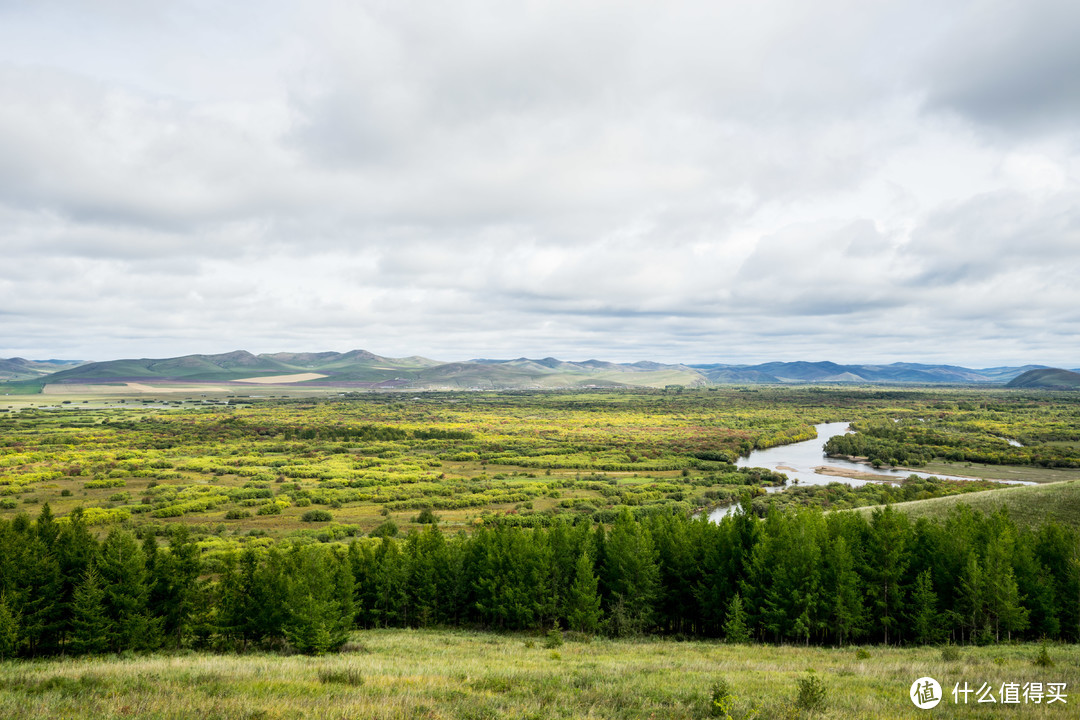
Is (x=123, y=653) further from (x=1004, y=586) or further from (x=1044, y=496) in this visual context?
(x=1044, y=496)

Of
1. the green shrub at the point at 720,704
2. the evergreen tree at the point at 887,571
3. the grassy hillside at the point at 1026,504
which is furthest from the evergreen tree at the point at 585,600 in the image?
the grassy hillside at the point at 1026,504

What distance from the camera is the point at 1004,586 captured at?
3089 centimetres

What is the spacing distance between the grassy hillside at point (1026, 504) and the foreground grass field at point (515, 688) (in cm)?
2923

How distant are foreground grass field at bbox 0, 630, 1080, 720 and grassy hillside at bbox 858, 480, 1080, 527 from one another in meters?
29.2

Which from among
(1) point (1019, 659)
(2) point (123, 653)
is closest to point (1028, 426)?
(1) point (1019, 659)

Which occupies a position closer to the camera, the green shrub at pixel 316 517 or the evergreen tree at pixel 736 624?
the evergreen tree at pixel 736 624

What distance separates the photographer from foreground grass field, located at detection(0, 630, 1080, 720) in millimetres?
12070

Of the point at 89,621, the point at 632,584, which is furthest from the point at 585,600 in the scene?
the point at 89,621

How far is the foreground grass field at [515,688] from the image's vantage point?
39.6 feet

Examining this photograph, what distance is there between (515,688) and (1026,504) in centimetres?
5739

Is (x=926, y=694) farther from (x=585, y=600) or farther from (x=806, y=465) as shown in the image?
(x=806, y=465)

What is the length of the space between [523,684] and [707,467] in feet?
327

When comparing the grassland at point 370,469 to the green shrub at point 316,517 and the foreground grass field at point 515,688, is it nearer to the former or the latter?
the green shrub at point 316,517

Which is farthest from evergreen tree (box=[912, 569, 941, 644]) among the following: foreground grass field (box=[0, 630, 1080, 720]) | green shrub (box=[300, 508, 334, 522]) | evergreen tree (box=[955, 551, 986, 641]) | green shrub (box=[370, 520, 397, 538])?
green shrub (box=[300, 508, 334, 522])
